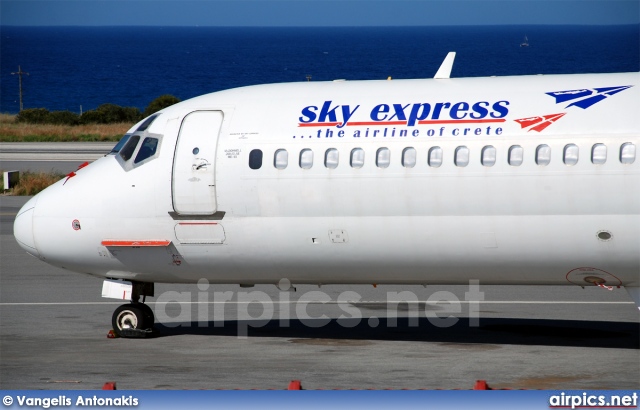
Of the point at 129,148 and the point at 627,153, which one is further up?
the point at 129,148

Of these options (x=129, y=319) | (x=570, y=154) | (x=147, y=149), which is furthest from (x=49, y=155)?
(x=570, y=154)

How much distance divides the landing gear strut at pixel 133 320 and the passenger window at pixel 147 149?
7.47ft

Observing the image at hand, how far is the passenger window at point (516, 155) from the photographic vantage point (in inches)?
565

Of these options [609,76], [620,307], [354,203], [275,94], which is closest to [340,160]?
[354,203]

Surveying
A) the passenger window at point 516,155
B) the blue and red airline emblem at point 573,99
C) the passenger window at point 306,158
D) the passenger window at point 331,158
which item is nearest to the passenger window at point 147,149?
the passenger window at point 306,158

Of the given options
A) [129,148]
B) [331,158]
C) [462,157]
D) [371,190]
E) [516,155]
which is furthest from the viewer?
[129,148]

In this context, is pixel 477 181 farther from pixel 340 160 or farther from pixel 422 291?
pixel 422 291

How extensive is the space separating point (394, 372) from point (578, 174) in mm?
3818

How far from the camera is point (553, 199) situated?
46.5ft

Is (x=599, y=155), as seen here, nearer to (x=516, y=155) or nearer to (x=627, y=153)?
(x=627, y=153)

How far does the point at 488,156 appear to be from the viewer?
47.4 feet

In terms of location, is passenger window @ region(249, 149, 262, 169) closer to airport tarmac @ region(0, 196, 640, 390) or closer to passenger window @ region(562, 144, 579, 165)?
airport tarmac @ region(0, 196, 640, 390)

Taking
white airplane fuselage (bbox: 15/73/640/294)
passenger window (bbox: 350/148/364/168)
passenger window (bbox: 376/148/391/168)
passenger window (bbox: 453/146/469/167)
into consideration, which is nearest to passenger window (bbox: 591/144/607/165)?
white airplane fuselage (bbox: 15/73/640/294)

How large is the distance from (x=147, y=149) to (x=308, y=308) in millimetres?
5000
